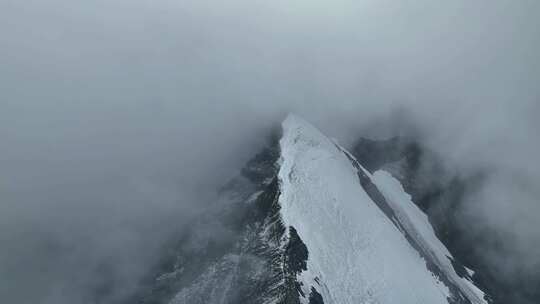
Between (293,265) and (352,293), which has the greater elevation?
(293,265)

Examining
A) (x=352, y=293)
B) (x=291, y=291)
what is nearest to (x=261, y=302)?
(x=291, y=291)

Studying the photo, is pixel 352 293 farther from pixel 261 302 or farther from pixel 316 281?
pixel 261 302

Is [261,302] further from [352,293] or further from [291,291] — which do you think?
[352,293]

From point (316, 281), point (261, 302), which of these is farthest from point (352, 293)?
point (261, 302)
